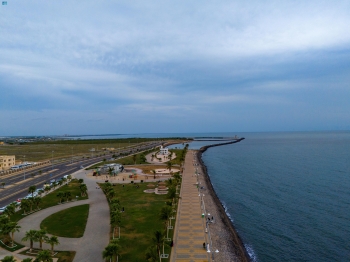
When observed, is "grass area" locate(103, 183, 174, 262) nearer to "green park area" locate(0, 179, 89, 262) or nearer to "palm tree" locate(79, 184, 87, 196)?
"green park area" locate(0, 179, 89, 262)

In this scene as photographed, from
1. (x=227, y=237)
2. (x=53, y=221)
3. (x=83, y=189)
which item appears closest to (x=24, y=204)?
(x=53, y=221)

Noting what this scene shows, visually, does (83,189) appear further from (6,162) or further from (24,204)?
(6,162)

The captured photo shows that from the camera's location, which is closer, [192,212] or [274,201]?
[192,212]

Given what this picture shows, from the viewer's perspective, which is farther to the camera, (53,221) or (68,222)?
(53,221)

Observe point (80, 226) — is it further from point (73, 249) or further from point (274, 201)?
point (274, 201)

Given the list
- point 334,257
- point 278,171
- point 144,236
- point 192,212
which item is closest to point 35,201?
point 144,236
